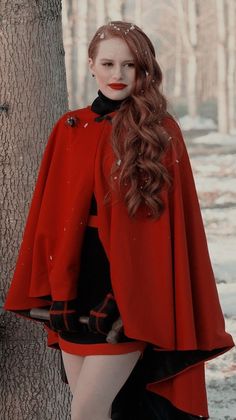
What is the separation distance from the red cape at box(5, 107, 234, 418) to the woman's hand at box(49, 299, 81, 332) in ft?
0.10

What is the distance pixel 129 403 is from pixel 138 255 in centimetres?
69

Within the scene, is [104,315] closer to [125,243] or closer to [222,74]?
[125,243]

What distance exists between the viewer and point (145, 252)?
3.21 metres

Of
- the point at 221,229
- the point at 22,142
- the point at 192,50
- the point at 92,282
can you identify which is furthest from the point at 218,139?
the point at 92,282

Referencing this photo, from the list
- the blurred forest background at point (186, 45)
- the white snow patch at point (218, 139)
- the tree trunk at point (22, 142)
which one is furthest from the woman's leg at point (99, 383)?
the white snow patch at point (218, 139)

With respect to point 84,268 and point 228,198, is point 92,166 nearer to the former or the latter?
point 84,268

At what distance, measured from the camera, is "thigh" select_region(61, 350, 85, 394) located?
3.35 m

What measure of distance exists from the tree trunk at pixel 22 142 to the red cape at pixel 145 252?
981 millimetres

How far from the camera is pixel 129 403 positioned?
3.50 m

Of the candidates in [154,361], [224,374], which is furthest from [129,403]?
[224,374]

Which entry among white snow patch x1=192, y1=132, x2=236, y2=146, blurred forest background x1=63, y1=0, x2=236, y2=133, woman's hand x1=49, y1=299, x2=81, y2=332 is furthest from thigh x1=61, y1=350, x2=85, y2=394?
white snow patch x1=192, y1=132, x2=236, y2=146

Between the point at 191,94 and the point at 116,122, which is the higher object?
the point at 116,122

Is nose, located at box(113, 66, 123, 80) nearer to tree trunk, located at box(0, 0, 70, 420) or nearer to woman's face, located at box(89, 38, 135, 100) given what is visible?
woman's face, located at box(89, 38, 135, 100)

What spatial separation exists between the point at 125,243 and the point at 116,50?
2.40ft
